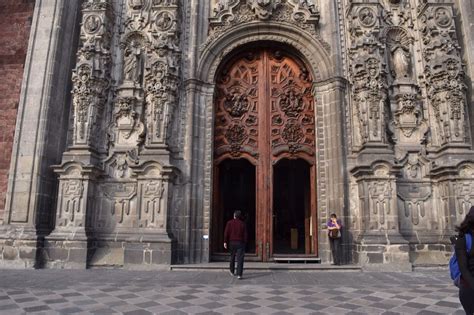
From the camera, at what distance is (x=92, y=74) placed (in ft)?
35.2

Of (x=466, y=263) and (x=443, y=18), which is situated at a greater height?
(x=443, y=18)

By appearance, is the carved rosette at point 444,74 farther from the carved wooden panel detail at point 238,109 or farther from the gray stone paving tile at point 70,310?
the gray stone paving tile at point 70,310

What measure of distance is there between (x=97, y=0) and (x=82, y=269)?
26.2 feet

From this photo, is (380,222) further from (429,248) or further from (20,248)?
(20,248)

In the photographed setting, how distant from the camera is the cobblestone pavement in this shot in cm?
538

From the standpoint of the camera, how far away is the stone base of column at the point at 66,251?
31.5 feet

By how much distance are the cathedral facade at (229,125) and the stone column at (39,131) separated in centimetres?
4

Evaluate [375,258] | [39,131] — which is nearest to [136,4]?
[39,131]

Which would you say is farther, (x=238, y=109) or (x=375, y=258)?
(x=238, y=109)

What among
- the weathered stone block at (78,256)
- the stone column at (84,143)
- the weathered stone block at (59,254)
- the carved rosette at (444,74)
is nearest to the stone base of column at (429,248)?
the carved rosette at (444,74)

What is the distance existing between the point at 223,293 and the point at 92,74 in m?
7.57

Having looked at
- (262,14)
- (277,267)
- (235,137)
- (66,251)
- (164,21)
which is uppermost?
(262,14)

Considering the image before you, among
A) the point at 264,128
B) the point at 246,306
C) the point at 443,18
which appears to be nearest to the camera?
the point at 246,306

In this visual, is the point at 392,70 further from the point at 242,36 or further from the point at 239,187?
the point at 239,187
